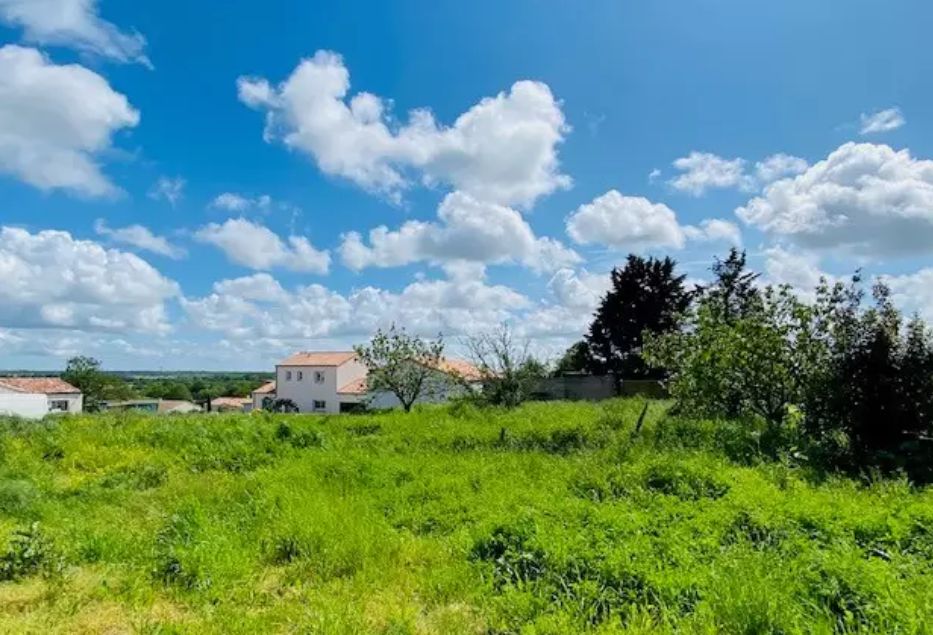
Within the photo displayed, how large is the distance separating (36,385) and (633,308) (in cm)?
4909

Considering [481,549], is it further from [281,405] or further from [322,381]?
[281,405]

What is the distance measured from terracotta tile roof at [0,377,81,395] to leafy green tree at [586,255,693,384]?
43.9 metres

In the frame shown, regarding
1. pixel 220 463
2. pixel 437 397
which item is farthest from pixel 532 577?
pixel 437 397

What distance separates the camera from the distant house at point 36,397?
1636 inches

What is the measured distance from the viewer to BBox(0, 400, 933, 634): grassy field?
13.4ft

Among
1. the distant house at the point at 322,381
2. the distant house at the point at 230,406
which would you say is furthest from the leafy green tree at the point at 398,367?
the distant house at the point at 230,406

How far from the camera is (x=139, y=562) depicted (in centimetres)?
573

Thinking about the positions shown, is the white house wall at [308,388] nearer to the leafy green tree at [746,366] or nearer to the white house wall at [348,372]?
the white house wall at [348,372]

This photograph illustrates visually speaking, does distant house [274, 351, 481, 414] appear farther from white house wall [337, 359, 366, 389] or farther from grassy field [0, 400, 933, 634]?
grassy field [0, 400, 933, 634]

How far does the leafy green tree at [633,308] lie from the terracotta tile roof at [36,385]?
43.9 m

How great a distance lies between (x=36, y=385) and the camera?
4925cm

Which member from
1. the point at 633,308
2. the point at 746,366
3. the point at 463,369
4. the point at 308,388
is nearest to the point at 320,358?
the point at 308,388

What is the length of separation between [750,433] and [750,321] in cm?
310

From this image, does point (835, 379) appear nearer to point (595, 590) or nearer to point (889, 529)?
point (889, 529)
